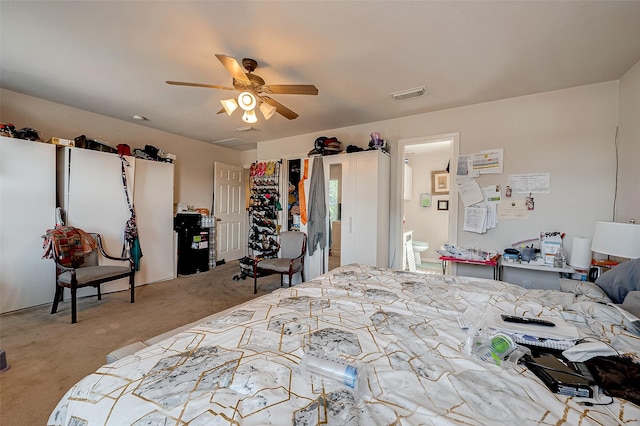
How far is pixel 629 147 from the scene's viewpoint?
93.2 inches

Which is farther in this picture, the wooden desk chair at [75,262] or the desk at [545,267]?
the wooden desk chair at [75,262]

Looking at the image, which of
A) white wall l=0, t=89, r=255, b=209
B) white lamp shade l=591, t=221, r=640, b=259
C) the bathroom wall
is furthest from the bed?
the bathroom wall

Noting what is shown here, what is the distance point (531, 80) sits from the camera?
8.61 feet

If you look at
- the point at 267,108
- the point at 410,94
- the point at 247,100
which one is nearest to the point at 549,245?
the point at 410,94

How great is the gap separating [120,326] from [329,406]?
295 centimetres

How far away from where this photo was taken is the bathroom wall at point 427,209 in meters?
5.65

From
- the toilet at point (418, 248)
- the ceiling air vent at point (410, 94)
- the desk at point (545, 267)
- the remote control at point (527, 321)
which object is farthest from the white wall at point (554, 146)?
the remote control at point (527, 321)

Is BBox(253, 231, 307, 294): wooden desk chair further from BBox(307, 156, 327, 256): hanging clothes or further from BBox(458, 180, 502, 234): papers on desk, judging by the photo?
BBox(458, 180, 502, 234): papers on desk

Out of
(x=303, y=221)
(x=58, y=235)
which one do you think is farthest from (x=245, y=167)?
(x=58, y=235)

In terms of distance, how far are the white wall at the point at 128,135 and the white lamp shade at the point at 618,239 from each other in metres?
5.92

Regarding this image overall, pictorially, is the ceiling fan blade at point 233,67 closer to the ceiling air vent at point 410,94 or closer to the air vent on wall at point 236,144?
the ceiling air vent at point 410,94

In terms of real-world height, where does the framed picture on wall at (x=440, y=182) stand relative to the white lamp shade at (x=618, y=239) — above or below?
above

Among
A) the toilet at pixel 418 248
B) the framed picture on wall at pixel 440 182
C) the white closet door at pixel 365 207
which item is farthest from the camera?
the framed picture on wall at pixel 440 182

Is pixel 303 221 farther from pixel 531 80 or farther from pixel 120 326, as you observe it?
pixel 531 80
